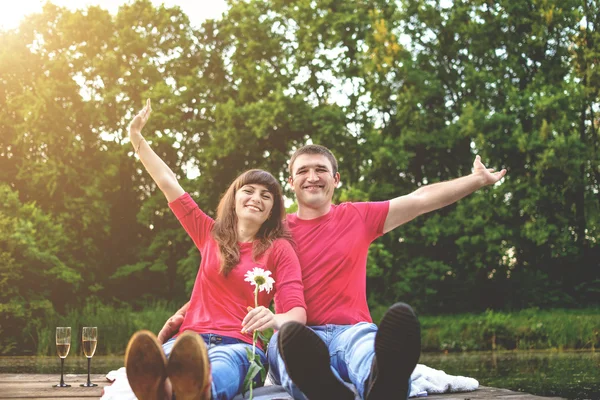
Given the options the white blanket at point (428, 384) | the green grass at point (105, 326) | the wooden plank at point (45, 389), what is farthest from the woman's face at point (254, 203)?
the green grass at point (105, 326)

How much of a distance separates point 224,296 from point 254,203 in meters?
0.45

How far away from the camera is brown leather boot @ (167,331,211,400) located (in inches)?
95.8

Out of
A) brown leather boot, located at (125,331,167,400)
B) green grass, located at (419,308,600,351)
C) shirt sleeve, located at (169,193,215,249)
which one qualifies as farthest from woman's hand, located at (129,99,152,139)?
green grass, located at (419,308,600,351)

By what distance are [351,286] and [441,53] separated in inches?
637

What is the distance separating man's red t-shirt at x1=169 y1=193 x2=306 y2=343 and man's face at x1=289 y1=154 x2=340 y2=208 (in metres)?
0.37

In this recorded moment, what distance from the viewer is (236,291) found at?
10.8ft

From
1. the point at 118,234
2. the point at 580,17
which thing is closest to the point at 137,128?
the point at 580,17

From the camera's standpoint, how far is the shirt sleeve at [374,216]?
3.71 m

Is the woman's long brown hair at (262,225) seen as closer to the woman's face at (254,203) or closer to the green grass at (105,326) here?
the woman's face at (254,203)

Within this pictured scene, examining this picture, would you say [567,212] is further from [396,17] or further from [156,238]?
[156,238]

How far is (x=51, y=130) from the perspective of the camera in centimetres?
1853

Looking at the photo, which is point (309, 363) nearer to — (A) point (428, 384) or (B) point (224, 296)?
(B) point (224, 296)

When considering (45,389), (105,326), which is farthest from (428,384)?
(105,326)

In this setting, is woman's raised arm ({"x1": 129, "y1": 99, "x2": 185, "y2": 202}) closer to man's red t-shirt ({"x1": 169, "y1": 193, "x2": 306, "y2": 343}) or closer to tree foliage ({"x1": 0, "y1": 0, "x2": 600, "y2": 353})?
man's red t-shirt ({"x1": 169, "y1": 193, "x2": 306, "y2": 343})
